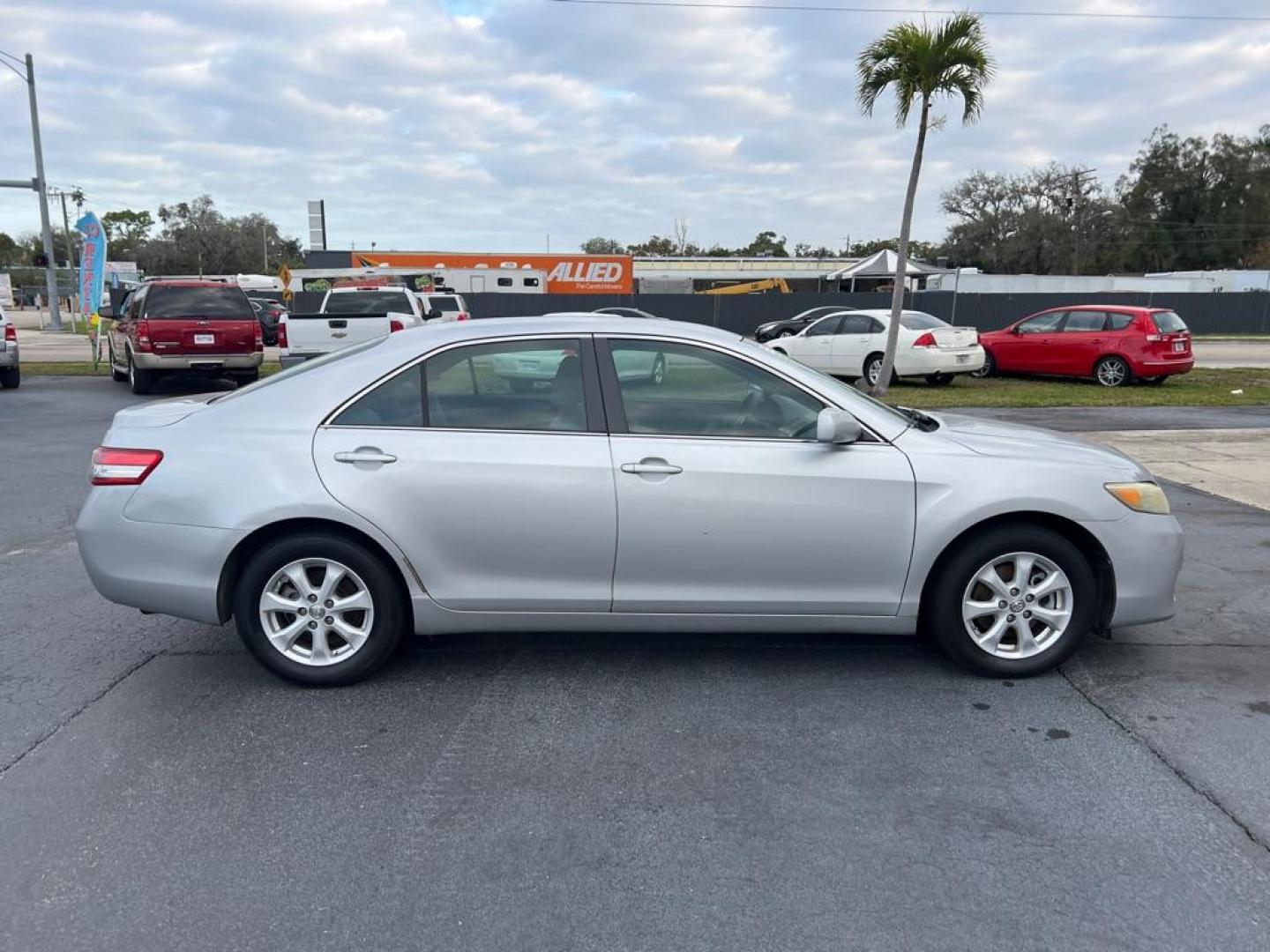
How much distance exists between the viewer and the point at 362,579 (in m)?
4.16

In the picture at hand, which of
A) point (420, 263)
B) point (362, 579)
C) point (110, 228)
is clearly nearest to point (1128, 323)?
point (362, 579)

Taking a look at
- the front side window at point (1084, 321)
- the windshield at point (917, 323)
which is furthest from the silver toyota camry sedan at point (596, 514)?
the front side window at point (1084, 321)

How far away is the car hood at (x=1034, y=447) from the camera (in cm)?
435

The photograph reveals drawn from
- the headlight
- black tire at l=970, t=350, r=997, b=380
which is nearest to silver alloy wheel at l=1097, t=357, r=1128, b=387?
black tire at l=970, t=350, r=997, b=380

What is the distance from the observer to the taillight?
4188 mm

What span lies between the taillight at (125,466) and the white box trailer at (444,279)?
27.9 meters

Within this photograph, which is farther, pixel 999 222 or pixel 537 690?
pixel 999 222

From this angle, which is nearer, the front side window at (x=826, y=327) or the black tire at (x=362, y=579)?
the black tire at (x=362, y=579)

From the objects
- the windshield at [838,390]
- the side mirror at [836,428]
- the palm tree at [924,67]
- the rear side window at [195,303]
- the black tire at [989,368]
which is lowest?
the black tire at [989,368]

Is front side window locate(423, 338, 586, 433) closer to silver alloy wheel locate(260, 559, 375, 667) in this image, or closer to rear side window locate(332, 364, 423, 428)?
rear side window locate(332, 364, 423, 428)

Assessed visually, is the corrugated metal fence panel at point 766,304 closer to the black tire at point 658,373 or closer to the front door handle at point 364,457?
the black tire at point 658,373

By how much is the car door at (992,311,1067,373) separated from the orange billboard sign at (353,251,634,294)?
77.6ft

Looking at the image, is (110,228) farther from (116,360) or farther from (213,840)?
(213,840)

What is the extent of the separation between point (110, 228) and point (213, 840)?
4688 inches
